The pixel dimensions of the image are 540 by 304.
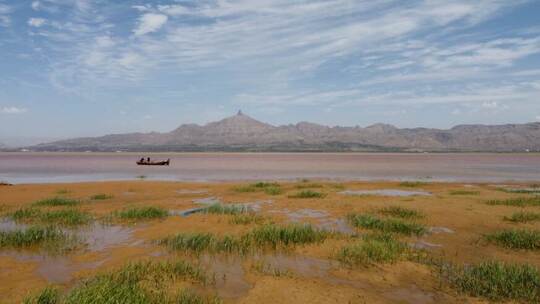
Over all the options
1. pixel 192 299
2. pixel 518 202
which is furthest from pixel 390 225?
pixel 518 202

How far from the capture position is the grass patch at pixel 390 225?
12.1 meters

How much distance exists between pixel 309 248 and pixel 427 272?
3.31 metres

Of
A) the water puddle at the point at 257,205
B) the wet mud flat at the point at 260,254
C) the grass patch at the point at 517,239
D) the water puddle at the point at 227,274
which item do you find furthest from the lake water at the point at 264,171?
the water puddle at the point at 227,274

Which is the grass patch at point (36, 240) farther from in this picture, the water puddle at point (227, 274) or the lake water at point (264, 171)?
the lake water at point (264, 171)

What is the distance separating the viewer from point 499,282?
697cm

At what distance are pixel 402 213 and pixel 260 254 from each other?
866 centimetres

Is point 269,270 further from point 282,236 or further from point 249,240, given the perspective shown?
point 282,236

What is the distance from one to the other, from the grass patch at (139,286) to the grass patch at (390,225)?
24.4 ft

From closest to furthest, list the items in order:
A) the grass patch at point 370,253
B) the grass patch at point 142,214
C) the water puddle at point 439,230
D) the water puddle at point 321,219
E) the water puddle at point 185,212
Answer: the grass patch at point 370,253
the water puddle at point 439,230
the water puddle at point 321,219
the grass patch at point 142,214
the water puddle at point 185,212

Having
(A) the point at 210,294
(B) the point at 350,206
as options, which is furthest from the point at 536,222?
(A) the point at 210,294

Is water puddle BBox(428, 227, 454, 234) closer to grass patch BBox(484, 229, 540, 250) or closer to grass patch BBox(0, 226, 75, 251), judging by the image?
grass patch BBox(484, 229, 540, 250)

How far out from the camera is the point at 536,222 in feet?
45.5

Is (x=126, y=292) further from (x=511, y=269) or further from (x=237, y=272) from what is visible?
(x=511, y=269)

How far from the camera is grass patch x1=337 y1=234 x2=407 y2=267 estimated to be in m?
8.80
